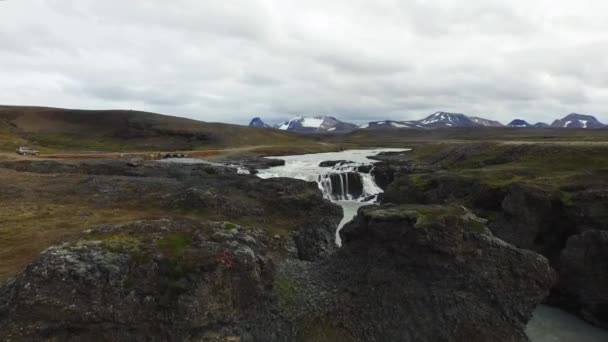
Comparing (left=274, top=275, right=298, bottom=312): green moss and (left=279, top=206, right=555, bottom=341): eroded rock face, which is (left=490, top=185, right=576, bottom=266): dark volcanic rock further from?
(left=274, top=275, right=298, bottom=312): green moss

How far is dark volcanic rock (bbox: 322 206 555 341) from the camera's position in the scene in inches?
902

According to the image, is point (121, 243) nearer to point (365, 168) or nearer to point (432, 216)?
point (432, 216)

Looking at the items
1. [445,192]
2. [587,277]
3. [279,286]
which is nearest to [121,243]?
[279,286]

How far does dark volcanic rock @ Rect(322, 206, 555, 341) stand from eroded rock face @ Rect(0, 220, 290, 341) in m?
5.25

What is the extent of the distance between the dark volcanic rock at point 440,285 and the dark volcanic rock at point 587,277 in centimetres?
988

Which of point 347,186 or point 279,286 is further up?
point 279,286

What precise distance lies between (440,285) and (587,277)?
15.9 metres

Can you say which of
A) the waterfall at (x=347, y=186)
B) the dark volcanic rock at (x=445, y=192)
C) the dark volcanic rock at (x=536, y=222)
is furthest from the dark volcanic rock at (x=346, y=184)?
the dark volcanic rock at (x=536, y=222)

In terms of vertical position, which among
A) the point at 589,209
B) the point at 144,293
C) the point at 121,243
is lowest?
the point at 144,293

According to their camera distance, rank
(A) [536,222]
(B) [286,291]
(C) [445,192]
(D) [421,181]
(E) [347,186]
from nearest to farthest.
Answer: (B) [286,291] → (A) [536,222] → (C) [445,192] → (D) [421,181] → (E) [347,186]

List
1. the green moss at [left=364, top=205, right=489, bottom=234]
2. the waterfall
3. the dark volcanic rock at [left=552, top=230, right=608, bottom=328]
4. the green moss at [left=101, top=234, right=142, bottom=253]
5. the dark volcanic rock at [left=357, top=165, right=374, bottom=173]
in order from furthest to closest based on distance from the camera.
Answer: the dark volcanic rock at [left=357, top=165, right=374, bottom=173]
the waterfall
the dark volcanic rock at [left=552, top=230, right=608, bottom=328]
the green moss at [left=364, top=205, right=489, bottom=234]
the green moss at [left=101, top=234, right=142, bottom=253]

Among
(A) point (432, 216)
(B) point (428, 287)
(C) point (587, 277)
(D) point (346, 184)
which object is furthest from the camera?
(D) point (346, 184)

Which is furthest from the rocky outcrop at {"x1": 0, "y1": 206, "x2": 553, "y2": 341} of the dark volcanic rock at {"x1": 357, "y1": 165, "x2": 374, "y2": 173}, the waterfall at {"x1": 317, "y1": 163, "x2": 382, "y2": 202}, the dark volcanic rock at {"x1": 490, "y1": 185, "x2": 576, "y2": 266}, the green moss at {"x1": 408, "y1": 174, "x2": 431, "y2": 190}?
the dark volcanic rock at {"x1": 357, "y1": 165, "x2": 374, "y2": 173}

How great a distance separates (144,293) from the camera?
20.1 meters
